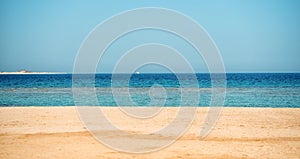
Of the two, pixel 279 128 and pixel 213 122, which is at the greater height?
pixel 279 128

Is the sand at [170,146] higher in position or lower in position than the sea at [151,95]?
higher

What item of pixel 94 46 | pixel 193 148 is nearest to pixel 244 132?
pixel 193 148

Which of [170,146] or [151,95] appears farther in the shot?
[151,95]

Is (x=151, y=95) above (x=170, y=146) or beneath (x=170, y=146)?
beneath

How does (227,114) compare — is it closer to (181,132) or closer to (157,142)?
(181,132)

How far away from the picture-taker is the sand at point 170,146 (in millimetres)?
8977

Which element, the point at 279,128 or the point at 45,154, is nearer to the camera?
the point at 45,154

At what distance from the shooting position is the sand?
8977 millimetres

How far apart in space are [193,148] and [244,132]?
11.2ft

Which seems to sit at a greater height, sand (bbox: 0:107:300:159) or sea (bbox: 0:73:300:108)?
sand (bbox: 0:107:300:159)

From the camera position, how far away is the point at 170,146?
10.0 meters

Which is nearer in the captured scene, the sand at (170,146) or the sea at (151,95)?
the sand at (170,146)

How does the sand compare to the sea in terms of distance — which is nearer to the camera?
the sand

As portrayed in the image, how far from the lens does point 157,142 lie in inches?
412
